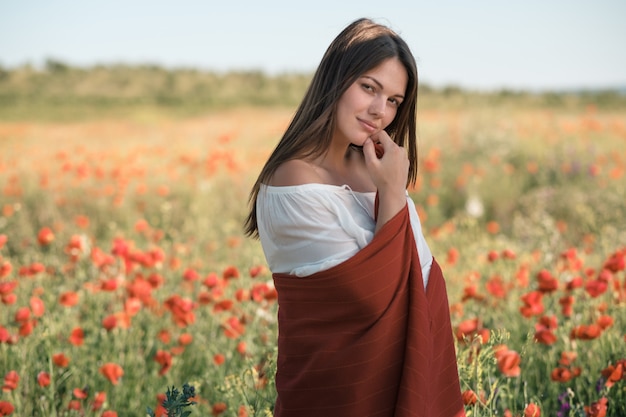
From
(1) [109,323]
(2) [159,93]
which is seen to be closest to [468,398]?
(1) [109,323]

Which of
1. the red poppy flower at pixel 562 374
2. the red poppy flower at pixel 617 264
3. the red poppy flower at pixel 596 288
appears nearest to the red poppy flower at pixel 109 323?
the red poppy flower at pixel 562 374

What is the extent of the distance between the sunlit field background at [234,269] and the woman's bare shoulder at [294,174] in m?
0.70

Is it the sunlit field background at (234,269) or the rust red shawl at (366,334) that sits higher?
the rust red shawl at (366,334)

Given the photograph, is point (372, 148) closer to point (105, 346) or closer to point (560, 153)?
point (105, 346)

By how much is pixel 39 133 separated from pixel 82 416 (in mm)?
11123

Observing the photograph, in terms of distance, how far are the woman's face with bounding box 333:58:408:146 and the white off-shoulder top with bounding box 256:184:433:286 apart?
0.48 ft

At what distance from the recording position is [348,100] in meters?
1.71

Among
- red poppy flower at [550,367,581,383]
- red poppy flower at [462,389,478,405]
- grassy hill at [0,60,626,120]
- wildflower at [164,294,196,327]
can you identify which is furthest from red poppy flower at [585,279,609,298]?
grassy hill at [0,60,626,120]

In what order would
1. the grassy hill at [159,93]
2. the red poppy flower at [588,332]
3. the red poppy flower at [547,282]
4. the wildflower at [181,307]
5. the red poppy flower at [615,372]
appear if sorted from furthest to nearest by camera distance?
1. the grassy hill at [159,93]
2. the wildflower at [181,307]
3. the red poppy flower at [547,282]
4. the red poppy flower at [588,332]
5. the red poppy flower at [615,372]

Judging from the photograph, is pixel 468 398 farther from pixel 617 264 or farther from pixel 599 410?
pixel 617 264

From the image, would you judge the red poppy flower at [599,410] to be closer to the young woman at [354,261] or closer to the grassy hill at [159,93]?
the young woman at [354,261]

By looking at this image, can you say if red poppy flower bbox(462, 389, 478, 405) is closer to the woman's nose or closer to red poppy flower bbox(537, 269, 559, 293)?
the woman's nose

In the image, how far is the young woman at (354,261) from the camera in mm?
1552

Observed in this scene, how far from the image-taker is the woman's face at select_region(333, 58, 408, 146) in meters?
1.71
